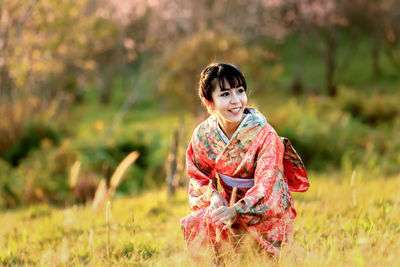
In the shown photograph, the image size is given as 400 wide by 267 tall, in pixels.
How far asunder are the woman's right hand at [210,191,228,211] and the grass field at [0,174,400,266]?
0.30m

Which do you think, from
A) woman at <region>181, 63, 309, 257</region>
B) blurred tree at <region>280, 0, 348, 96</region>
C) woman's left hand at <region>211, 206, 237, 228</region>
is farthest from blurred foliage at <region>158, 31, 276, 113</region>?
blurred tree at <region>280, 0, 348, 96</region>

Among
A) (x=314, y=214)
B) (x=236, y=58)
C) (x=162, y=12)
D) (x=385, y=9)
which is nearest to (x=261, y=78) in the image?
(x=236, y=58)

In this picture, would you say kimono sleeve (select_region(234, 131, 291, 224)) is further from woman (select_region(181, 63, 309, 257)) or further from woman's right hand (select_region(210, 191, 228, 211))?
woman's right hand (select_region(210, 191, 228, 211))

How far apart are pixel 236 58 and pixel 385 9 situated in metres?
14.0

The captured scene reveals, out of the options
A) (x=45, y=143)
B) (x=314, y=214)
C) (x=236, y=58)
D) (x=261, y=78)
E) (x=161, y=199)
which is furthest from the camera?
(x=261, y=78)

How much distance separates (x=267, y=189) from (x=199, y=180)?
505 millimetres

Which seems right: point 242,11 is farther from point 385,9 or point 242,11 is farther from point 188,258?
point 188,258

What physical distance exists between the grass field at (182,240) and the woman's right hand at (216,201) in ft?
0.98

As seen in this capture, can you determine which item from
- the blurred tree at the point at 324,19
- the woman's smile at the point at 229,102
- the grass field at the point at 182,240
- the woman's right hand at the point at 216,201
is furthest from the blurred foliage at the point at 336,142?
the blurred tree at the point at 324,19

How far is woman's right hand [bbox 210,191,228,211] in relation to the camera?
2.44 m

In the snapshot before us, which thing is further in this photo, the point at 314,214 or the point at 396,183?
the point at 396,183

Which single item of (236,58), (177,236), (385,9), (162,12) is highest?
(162,12)

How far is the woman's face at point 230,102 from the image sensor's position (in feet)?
8.43

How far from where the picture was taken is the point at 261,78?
10.3m
